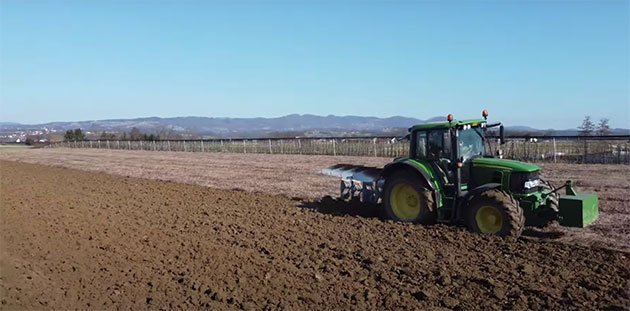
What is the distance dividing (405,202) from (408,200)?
7 centimetres

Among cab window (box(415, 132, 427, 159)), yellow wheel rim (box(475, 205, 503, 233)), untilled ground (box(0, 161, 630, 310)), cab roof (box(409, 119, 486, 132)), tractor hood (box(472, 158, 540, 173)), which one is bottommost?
untilled ground (box(0, 161, 630, 310))

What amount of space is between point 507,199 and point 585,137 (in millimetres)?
16671

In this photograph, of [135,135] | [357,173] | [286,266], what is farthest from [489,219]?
[135,135]

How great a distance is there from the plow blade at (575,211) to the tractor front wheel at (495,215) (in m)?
0.54

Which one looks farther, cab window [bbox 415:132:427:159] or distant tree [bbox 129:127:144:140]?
distant tree [bbox 129:127:144:140]

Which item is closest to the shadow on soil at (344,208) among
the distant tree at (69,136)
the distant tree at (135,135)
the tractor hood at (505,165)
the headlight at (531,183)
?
the tractor hood at (505,165)

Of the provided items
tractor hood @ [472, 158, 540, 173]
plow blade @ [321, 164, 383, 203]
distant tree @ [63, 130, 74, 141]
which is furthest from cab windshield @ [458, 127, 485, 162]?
distant tree @ [63, 130, 74, 141]

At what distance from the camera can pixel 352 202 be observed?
10672 mm

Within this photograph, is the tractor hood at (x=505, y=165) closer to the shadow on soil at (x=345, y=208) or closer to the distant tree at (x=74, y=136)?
the shadow on soil at (x=345, y=208)

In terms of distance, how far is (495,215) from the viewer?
24.9 feet

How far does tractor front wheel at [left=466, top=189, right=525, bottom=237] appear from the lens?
732cm

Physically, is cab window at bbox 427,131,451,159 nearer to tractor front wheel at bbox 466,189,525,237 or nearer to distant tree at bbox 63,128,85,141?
tractor front wheel at bbox 466,189,525,237

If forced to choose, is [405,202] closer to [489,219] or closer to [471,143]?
[471,143]

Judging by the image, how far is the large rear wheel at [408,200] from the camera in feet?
27.7
